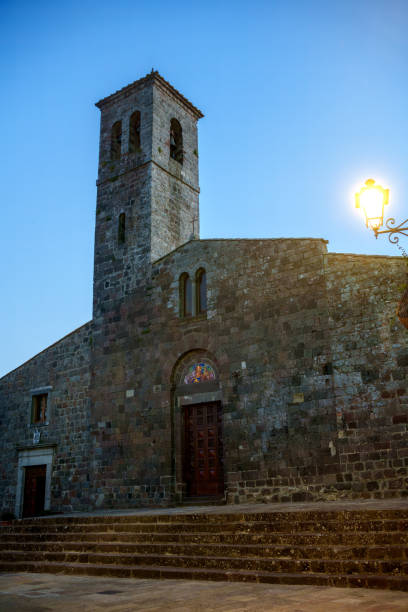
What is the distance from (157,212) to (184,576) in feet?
42.6

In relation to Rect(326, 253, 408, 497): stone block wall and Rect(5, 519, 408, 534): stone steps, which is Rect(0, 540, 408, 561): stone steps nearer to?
Rect(5, 519, 408, 534): stone steps

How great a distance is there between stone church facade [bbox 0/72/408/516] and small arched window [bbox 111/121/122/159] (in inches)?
3.1

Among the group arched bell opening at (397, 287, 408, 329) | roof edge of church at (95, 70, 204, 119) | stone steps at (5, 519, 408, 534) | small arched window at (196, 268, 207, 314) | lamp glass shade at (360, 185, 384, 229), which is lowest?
stone steps at (5, 519, 408, 534)

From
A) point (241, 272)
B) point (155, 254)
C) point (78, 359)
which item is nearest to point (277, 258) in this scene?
point (241, 272)

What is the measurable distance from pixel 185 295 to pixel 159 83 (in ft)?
28.2

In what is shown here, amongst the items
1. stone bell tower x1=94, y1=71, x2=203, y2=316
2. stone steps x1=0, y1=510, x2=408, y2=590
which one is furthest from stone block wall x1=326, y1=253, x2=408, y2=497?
stone bell tower x1=94, y1=71, x2=203, y2=316

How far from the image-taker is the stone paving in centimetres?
508

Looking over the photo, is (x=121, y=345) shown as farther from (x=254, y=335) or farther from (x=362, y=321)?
(x=362, y=321)

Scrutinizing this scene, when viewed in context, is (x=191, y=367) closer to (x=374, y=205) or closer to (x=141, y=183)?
(x=141, y=183)

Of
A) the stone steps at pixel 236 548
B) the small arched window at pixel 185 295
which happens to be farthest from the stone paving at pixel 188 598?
the small arched window at pixel 185 295

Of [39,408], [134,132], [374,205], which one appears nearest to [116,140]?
[134,132]

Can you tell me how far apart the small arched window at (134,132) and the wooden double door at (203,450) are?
9.98 meters

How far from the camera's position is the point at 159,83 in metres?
20.0

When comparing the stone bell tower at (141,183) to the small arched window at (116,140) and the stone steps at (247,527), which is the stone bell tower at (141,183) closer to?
the small arched window at (116,140)
